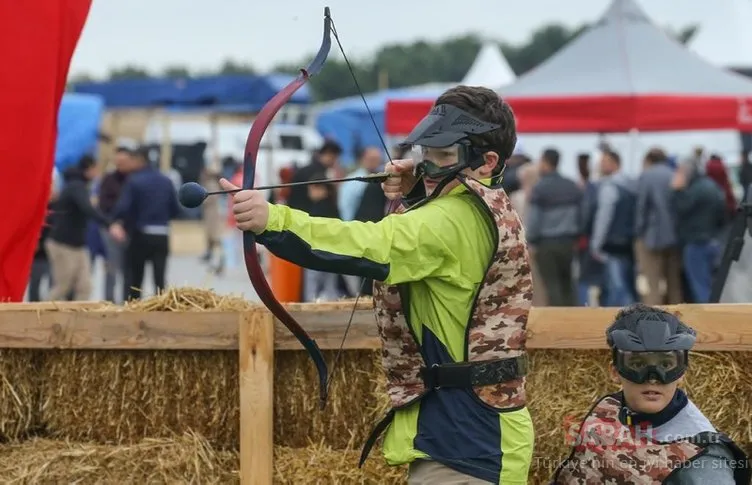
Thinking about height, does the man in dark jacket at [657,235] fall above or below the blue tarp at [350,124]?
below

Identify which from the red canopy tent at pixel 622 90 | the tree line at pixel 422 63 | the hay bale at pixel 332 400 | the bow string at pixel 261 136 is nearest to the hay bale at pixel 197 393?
the hay bale at pixel 332 400

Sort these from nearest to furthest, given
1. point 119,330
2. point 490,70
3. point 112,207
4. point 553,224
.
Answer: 1. point 119,330
2. point 553,224
3. point 112,207
4. point 490,70

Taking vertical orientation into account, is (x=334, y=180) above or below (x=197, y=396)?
above

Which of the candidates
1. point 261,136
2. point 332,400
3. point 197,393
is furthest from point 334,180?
point 197,393

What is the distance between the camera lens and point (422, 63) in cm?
9881

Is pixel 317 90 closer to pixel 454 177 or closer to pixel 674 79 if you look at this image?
pixel 674 79

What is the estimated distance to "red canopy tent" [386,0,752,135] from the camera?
1459 centimetres

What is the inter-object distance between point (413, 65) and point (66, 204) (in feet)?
271

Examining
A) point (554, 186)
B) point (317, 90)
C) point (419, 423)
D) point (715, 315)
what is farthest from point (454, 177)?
point (317, 90)

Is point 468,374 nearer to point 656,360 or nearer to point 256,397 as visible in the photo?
point 656,360

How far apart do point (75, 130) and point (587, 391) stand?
63.0 feet

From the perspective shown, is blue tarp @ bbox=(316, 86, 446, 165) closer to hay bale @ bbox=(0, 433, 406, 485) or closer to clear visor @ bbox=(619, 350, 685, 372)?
hay bale @ bbox=(0, 433, 406, 485)

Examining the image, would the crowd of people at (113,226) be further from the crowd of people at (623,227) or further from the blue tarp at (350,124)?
the blue tarp at (350,124)

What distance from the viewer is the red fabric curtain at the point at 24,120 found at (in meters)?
6.70
